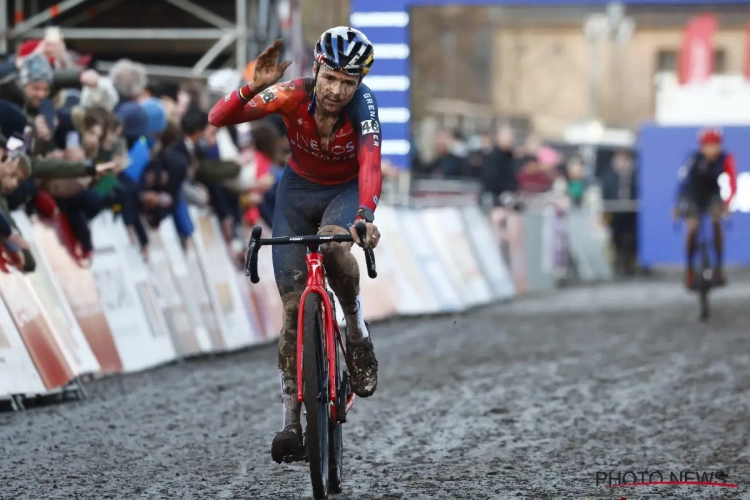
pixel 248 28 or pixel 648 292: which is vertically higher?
pixel 248 28

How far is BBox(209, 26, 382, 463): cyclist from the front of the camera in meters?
6.95

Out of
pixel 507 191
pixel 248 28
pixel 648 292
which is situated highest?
pixel 248 28

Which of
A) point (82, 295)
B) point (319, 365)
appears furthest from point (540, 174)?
point (319, 365)

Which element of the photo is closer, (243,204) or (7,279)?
(7,279)

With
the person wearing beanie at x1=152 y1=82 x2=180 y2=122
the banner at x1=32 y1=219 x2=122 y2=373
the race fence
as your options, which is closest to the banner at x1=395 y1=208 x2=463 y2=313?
the race fence

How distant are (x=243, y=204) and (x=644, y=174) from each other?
18.8 metres

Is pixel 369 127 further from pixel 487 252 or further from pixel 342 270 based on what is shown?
pixel 487 252

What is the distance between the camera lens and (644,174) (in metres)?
32.3

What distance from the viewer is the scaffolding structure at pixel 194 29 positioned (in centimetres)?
1695

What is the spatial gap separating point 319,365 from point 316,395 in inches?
8.1

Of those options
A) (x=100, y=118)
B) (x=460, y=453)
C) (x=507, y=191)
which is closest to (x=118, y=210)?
(x=100, y=118)

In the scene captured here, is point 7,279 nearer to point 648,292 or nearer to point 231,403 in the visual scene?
point 231,403

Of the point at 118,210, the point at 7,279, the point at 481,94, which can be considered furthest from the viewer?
the point at 481,94

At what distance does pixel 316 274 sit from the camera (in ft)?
22.4
